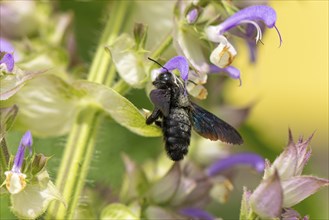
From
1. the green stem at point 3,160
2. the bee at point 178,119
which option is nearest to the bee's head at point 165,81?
the bee at point 178,119

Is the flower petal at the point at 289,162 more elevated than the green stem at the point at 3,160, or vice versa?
the flower petal at the point at 289,162

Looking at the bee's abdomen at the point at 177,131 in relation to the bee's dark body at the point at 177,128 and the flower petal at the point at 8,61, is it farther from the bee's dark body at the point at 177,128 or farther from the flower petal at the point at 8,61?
the flower petal at the point at 8,61

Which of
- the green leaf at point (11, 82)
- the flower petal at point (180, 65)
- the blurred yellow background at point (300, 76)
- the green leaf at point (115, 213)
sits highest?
the flower petal at point (180, 65)

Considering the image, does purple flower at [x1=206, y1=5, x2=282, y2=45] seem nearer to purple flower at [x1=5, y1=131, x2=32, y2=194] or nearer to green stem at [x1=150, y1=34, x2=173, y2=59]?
green stem at [x1=150, y1=34, x2=173, y2=59]

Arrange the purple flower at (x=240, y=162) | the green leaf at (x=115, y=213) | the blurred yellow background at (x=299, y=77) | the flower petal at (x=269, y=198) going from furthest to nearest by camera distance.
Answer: the blurred yellow background at (x=299, y=77)
the purple flower at (x=240, y=162)
the green leaf at (x=115, y=213)
the flower petal at (x=269, y=198)

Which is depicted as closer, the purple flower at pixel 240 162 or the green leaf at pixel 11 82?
the green leaf at pixel 11 82

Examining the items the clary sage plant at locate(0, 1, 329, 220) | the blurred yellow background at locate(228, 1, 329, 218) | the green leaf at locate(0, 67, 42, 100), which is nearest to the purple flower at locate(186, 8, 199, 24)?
the clary sage plant at locate(0, 1, 329, 220)

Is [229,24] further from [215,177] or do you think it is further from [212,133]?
[215,177]

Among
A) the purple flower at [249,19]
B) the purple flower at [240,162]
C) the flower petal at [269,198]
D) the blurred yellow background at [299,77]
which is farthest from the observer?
the blurred yellow background at [299,77]

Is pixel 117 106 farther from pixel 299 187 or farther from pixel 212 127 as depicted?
pixel 299 187
